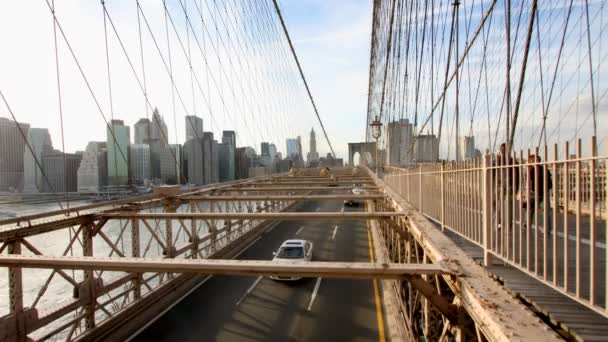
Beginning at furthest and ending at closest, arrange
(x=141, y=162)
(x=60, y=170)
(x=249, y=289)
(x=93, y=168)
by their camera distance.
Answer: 1. (x=141, y=162)
2. (x=249, y=289)
3. (x=93, y=168)
4. (x=60, y=170)

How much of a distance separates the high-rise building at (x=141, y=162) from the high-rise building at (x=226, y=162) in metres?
7.87

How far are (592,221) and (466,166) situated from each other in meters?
2.86

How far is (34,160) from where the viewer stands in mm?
8133

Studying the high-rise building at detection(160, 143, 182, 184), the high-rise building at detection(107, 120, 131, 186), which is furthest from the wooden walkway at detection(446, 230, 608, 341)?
the high-rise building at detection(160, 143, 182, 184)

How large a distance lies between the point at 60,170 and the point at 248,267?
7.81 m

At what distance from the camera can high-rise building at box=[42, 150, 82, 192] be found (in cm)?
859

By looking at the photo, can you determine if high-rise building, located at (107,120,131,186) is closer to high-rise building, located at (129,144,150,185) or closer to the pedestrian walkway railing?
high-rise building, located at (129,144,150,185)

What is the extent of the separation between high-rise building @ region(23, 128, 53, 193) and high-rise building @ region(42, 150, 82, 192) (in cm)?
16

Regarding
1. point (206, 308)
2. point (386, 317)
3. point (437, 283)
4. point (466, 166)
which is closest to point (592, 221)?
point (437, 283)

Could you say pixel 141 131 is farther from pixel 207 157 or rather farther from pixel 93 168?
pixel 207 157

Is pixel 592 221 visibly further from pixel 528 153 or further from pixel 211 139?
pixel 211 139

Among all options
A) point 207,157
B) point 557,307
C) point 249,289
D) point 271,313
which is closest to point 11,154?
point 271,313

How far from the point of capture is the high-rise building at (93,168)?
32.8 feet

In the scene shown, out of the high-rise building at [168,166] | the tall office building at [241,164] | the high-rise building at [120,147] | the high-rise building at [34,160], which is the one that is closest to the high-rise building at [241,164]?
the tall office building at [241,164]
